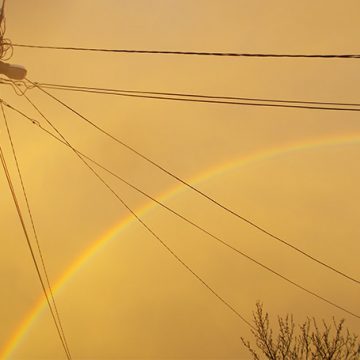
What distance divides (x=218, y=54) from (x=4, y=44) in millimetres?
2880

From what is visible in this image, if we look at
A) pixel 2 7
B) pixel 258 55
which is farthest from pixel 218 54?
pixel 2 7

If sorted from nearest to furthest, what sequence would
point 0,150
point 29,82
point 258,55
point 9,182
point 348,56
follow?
point 348,56 → point 258,55 → point 29,82 → point 0,150 → point 9,182

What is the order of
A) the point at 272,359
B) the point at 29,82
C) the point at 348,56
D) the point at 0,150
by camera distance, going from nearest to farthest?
the point at 348,56 < the point at 29,82 < the point at 0,150 < the point at 272,359

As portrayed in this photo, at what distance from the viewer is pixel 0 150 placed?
8969 mm

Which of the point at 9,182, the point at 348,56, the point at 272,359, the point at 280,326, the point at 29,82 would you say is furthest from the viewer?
the point at 280,326

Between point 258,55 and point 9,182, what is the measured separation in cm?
531

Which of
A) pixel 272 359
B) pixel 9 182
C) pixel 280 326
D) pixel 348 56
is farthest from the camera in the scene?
pixel 280 326

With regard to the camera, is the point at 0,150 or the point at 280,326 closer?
the point at 0,150

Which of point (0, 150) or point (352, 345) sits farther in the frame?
point (352, 345)

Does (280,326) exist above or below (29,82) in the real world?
above

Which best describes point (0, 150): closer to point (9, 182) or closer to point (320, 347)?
point (9, 182)

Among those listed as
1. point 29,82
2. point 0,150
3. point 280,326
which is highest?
point 280,326

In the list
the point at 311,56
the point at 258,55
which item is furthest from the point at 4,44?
the point at 311,56

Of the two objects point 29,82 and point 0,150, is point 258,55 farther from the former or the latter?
point 0,150
